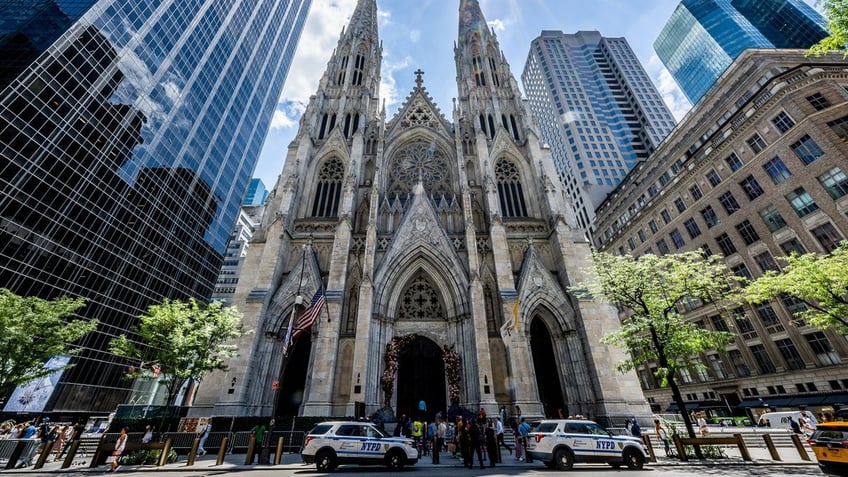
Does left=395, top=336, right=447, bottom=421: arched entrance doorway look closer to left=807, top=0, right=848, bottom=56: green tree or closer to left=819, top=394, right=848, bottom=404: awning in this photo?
left=807, top=0, right=848, bottom=56: green tree

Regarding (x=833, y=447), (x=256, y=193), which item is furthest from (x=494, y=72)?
(x=256, y=193)

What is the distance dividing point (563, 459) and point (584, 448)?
0.73 metres

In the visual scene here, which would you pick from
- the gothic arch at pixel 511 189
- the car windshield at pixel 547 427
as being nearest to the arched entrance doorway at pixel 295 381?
the car windshield at pixel 547 427

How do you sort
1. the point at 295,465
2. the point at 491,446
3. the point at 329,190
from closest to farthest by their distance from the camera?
the point at 491,446 < the point at 295,465 < the point at 329,190

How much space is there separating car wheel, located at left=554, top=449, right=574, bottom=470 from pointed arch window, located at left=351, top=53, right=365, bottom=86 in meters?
34.4

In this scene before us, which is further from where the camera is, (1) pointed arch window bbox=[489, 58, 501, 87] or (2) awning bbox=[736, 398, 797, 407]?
(1) pointed arch window bbox=[489, 58, 501, 87]

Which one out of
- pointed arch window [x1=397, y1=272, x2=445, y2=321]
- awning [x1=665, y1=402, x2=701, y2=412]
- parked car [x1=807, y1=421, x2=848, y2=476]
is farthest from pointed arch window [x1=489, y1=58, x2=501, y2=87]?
awning [x1=665, y1=402, x2=701, y2=412]

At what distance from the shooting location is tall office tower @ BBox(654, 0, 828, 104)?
193 ft

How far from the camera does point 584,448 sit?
32.6 feet

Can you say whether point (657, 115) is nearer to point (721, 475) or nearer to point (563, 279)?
point (563, 279)

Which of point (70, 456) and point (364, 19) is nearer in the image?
point (70, 456)

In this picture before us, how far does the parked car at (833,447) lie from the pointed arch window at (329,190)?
25.0 metres

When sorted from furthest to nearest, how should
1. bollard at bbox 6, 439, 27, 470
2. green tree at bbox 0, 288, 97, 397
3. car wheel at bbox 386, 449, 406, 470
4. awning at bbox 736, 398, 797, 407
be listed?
1. awning at bbox 736, 398, 797, 407
2. green tree at bbox 0, 288, 97, 397
3. bollard at bbox 6, 439, 27, 470
4. car wheel at bbox 386, 449, 406, 470

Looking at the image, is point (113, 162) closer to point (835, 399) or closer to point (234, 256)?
point (234, 256)
